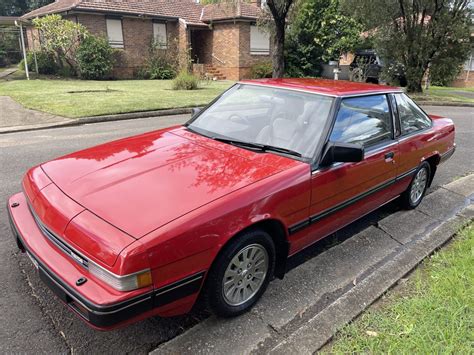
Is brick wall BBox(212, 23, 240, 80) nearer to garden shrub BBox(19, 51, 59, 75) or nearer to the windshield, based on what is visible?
garden shrub BBox(19, 51, 59, 75)

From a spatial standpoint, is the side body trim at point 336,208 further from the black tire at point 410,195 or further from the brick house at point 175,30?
the brick house at point 175,30

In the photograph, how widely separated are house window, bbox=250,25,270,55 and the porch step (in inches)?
98.8

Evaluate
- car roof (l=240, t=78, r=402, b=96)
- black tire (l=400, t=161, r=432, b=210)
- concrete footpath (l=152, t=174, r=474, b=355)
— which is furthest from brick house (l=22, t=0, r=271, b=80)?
concrete footpath (l=152, t=174, r=474, b=355)

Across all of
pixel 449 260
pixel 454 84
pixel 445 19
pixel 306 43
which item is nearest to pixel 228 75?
pixel 306 43

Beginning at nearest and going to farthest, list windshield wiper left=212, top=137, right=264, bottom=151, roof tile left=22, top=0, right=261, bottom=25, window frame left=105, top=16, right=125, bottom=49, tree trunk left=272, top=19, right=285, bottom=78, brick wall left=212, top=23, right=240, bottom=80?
windshield wiper left=212, top=137, right=264, bottom=151 < tree trunk left=272, top=19, right=285, bottom=78 < roof tile left=22, top=0, right=261, bottom=25 < window frame left=105, top=16, right=125, bottom=49 < brick wall left=212, top=23, right=240, bottom=80

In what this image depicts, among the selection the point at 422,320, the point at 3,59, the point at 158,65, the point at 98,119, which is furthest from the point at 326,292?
the point at 3,59

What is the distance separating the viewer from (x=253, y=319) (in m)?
2.68

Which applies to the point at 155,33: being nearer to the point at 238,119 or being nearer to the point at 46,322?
the point at 238,119

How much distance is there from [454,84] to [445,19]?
15.0 metres

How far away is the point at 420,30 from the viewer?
16984 millimetres

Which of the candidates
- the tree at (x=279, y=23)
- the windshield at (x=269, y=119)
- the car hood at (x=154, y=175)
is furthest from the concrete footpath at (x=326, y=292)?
the tree at (x=279, y=23)

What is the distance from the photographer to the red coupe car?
6.77 feet

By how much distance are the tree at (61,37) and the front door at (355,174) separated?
20.4m

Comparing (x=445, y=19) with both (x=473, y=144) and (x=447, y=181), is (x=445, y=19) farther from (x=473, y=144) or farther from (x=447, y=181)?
(x=447, y=181)
